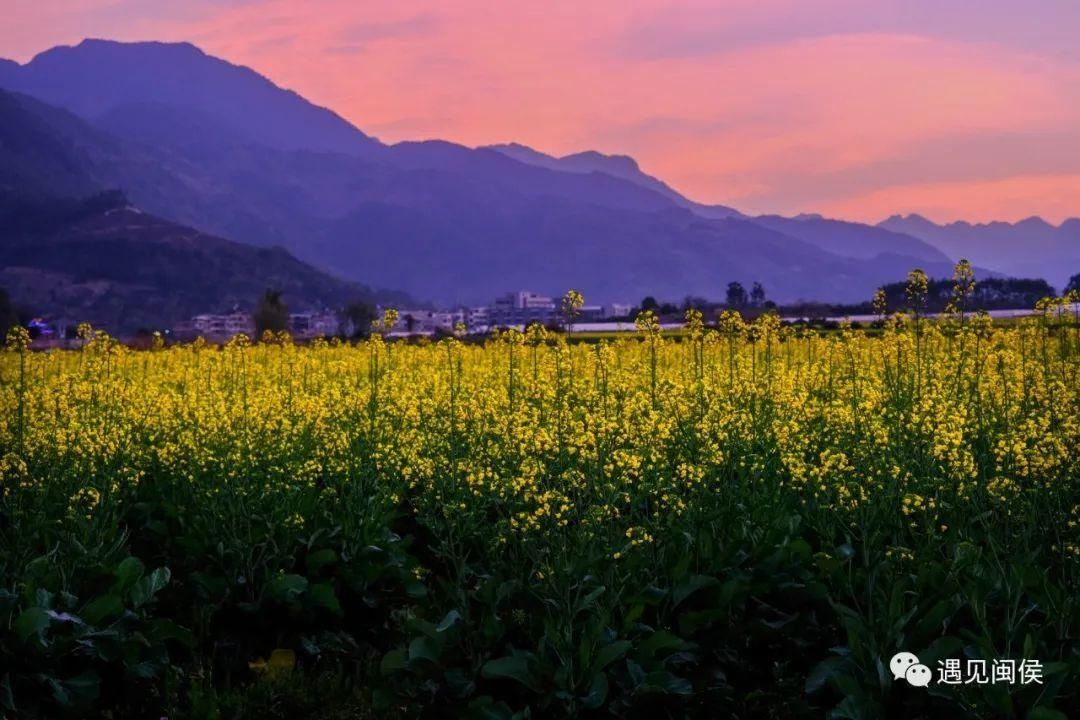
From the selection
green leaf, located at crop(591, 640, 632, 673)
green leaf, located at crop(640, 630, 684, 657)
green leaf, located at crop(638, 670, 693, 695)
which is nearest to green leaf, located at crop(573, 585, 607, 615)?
green leaf, located at crop(591, 640, 632, 673)

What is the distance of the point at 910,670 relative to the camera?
6.59 metres

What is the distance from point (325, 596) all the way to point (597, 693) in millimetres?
3014

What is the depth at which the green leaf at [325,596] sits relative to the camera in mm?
8828

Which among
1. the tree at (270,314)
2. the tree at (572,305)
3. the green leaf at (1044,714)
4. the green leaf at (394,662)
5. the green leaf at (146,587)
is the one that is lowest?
the green leaf at (394,662)

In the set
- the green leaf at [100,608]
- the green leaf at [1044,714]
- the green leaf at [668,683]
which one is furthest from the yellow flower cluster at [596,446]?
the green leaf at [1044,714]

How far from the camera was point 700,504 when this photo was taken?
8883mm

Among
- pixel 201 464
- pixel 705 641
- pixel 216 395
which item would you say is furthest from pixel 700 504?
pixel 216 395

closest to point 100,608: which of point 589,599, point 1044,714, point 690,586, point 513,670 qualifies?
point 513,670

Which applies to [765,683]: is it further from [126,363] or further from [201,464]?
[126,363]

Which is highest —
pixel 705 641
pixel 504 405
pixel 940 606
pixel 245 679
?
pixel 504 405

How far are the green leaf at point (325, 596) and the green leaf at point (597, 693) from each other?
287 cm

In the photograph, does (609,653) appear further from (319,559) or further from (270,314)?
(270,314)

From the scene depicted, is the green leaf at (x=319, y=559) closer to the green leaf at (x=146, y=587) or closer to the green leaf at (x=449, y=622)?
the green leaf at (x=146, y=587)

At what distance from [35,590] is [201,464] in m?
2.76
